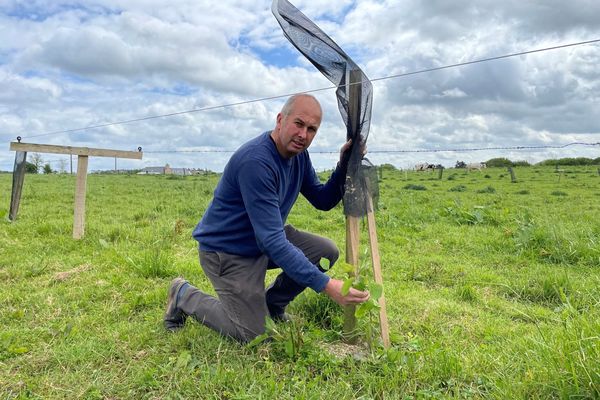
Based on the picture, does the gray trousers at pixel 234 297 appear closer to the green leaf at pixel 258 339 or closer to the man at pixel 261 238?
the man at pixel 261 238

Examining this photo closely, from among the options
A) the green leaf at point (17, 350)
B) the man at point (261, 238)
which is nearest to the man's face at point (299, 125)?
the man at point (261, 238)

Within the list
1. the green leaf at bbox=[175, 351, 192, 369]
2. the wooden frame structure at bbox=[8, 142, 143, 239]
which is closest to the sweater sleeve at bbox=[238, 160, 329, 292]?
the green leaf at bbox=[175, 351, 192, 369]

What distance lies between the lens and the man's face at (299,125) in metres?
3.12

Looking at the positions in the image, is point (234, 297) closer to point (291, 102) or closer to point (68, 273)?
point (291, 102)

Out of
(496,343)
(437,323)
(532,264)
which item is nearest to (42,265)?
(437,323)

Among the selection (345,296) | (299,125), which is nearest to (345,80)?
(299,125)

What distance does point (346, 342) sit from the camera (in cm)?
339

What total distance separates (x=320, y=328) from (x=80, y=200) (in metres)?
5.14

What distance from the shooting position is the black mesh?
3.23 m

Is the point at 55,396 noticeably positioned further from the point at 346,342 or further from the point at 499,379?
the point at 499,379

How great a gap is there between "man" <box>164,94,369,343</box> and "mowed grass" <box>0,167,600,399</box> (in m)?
0.20

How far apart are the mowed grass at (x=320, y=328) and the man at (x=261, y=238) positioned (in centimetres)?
20

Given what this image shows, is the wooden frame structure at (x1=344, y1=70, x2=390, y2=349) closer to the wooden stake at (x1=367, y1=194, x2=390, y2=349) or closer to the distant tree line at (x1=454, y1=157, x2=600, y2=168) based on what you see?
the wooden stake at (x1=367, y1=194, x2=390, y2=349)

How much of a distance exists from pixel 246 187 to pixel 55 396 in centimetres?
166
